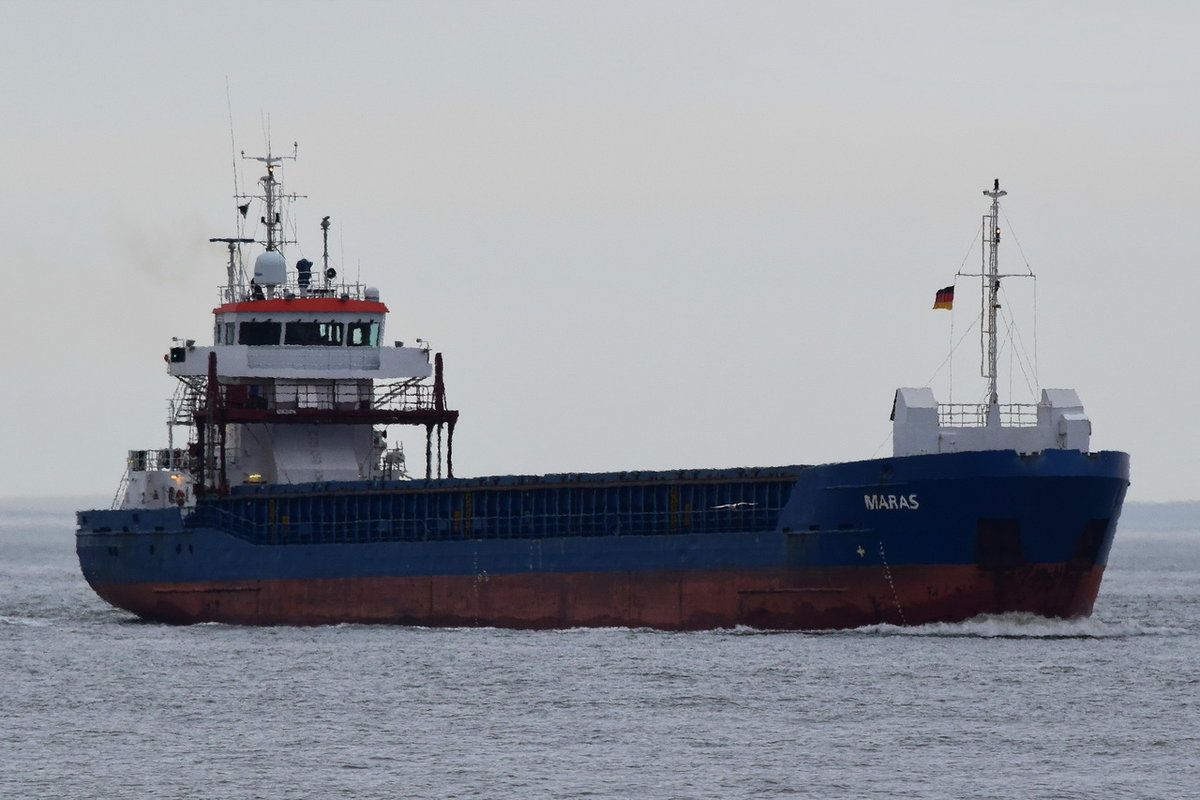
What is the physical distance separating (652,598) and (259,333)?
14228 millimetres

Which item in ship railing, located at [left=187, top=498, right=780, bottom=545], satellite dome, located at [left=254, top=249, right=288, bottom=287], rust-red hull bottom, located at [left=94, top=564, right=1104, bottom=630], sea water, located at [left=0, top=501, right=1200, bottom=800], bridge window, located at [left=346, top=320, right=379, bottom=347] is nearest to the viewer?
sea water, located at [left=0, top=501, right=1200, bottom=800]

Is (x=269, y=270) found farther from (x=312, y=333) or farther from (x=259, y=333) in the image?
(x=312, y=333)

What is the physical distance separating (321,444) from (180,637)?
23.8 ft

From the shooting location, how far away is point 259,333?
5528 centimetres

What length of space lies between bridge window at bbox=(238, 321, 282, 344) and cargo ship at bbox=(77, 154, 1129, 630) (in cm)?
7

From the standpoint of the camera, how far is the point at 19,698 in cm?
3994

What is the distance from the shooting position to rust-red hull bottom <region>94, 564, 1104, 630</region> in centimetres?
4297

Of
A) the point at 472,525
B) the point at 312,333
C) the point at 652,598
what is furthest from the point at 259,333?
the point at 652,598

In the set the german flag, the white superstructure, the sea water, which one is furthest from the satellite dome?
the german flag

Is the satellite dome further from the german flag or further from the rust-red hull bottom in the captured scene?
the german flag

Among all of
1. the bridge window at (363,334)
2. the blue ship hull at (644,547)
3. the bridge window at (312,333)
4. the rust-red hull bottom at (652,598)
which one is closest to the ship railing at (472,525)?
the blue ship hull at (644,547)

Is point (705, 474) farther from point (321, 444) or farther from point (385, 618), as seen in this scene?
point (321, 444)

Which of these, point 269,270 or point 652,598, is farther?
point 269,270

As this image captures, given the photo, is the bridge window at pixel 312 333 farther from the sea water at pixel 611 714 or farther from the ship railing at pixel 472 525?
the sea water at pixel 611 714
